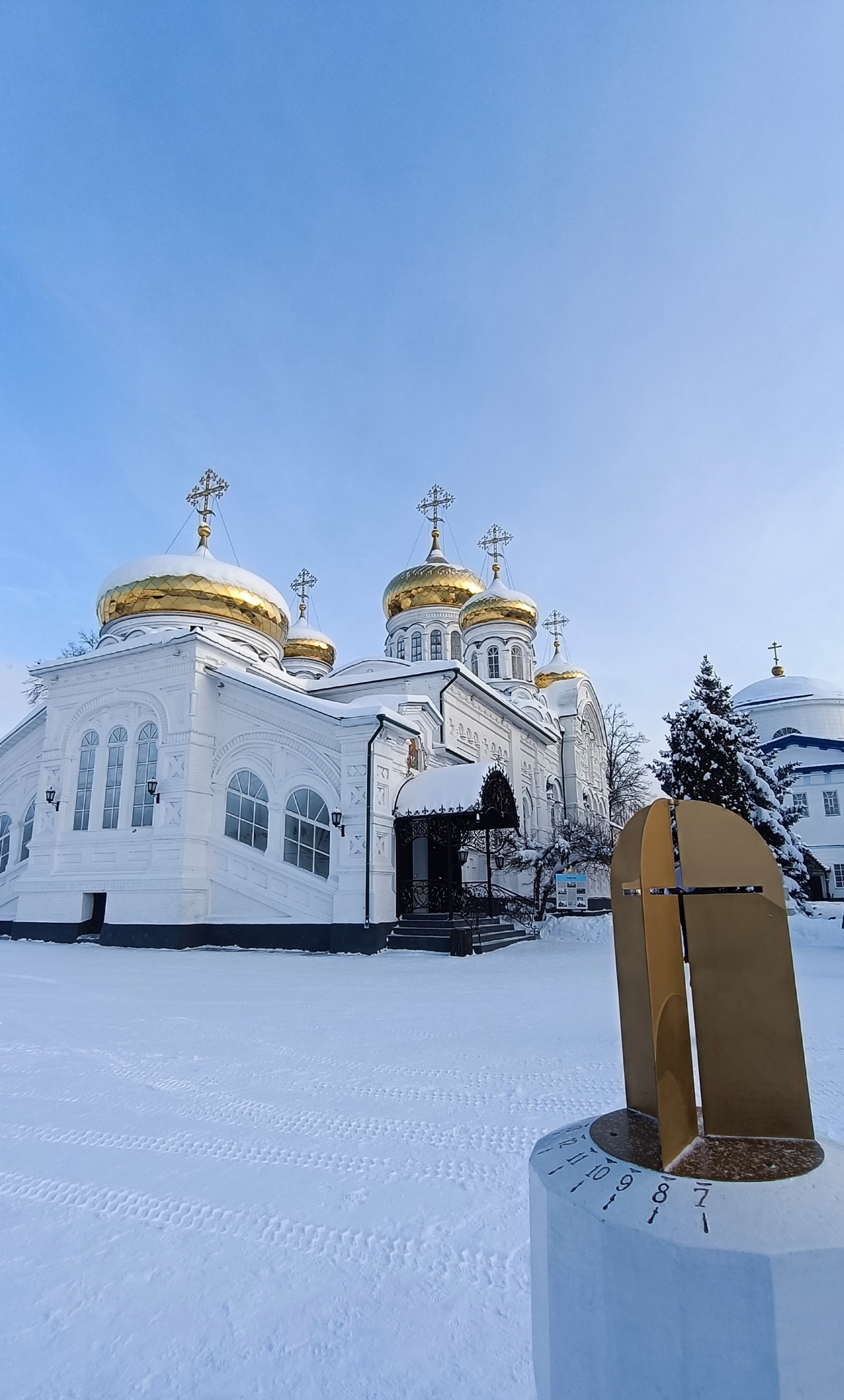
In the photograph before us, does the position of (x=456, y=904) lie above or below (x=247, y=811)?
below

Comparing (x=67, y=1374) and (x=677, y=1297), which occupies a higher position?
(x=677, y=1297)

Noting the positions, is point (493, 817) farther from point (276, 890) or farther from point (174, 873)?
point (174, 873)

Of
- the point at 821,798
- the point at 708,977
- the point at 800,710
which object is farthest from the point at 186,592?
the point at 800,710

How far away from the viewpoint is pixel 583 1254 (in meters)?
1.30

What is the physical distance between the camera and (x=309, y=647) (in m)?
29.4

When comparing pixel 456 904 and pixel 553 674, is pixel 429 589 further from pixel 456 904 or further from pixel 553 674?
pixel 456 904

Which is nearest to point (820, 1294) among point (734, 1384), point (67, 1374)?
point (734, 1384)

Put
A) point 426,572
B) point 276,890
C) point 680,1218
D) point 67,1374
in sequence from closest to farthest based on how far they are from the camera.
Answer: point 680,1218 → point 67,1374 → point 276,890 → point 426,572

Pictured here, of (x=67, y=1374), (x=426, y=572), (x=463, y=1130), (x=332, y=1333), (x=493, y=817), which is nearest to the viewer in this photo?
(x=67, y=1374)

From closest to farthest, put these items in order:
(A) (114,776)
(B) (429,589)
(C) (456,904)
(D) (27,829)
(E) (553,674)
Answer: (C) (456,904) → (A) (114,776) → (D) (27,829) → (B) (429,589) → (E) (553,674)

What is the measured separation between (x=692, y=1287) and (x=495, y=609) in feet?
94.5

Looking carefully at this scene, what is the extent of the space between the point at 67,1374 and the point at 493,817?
14536mm

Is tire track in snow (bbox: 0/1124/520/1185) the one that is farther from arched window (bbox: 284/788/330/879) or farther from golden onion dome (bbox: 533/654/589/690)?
golden onion dome (bbox: 533/654/589/690)

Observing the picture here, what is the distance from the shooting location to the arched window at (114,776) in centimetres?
A: 1639
